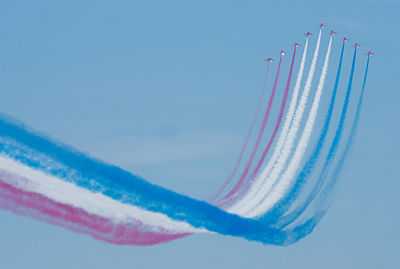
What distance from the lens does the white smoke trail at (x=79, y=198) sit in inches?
785

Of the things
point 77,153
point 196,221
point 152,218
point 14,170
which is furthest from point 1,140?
point 196,221

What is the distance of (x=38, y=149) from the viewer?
1991 centimetres

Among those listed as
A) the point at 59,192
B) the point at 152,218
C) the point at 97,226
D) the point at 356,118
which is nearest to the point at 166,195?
the point at 152,218

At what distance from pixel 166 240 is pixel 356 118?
9978 mm

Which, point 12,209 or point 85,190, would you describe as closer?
point 12,209

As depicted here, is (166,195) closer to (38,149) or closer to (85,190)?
(85,190)

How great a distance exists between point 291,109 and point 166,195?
6.85 meters

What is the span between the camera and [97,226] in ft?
73.6

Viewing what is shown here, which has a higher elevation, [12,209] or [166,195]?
[166,195]

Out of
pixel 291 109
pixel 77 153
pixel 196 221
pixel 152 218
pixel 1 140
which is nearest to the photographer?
pixel 1 140

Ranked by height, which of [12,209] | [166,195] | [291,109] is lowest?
[12,209]

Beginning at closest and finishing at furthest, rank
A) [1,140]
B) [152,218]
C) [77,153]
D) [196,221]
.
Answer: [1,140] → [77,153] → [152,218] → [196,221]

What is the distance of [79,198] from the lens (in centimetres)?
2177

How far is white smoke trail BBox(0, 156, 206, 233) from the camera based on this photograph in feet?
65.4
